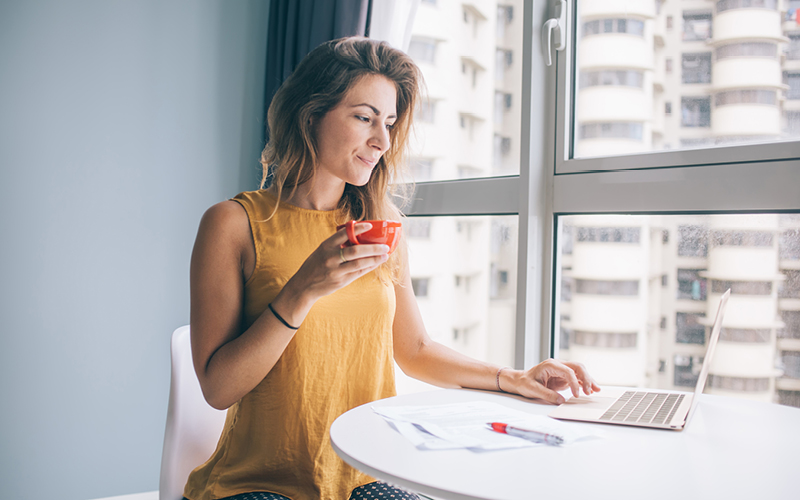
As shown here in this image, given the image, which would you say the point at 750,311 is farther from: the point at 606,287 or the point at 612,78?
the point at 612,78

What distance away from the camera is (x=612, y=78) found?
163 cm

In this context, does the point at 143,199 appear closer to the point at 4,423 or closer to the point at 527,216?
the point at 4,423

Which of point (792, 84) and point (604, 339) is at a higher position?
point (792, 84)

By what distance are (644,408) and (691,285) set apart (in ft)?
1.78

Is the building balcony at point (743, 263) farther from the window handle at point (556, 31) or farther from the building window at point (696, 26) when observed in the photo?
the window handle at point (556, 31)

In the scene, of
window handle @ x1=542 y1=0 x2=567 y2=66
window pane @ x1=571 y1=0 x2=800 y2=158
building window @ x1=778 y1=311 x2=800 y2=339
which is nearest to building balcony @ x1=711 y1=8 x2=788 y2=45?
window pane @ x1=571 y1=0 x2=800 y2=158

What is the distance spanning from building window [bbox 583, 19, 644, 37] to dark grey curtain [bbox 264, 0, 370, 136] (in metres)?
0.77

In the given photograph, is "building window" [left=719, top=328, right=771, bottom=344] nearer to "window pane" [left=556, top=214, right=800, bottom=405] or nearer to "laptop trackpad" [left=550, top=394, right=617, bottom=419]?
"window pane" [left=556, top=214, right=800, bottom=405]

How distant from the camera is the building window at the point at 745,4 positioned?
1.33m

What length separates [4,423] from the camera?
211 centimetres

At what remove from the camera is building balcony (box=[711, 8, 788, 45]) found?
1.33 metres

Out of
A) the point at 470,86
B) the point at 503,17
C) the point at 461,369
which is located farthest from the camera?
the point at 470,86

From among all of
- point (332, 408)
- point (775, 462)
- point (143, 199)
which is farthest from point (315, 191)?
point (143, 199)

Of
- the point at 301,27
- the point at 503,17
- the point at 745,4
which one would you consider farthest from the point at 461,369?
the point at 301,27
